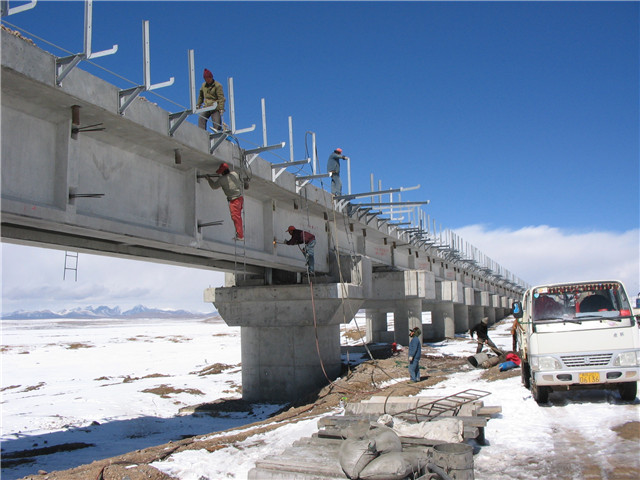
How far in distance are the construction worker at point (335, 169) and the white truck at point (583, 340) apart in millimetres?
7694

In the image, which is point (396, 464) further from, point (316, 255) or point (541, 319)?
point (316, 255)

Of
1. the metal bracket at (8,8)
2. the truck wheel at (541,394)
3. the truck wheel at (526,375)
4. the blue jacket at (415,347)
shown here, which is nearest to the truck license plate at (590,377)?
the truck wheel at (541,394)

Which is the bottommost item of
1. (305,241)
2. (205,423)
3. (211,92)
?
(205,423)

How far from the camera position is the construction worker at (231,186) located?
35.5 feet

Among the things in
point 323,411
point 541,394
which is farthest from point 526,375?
point 323,411

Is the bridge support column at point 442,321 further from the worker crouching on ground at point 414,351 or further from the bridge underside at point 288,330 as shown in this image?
the worker crouching on ground at point 414,351

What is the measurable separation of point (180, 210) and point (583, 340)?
7538 mm

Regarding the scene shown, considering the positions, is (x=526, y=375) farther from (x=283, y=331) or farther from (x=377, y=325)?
(x=377, y=325)

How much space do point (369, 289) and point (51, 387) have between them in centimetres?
1231

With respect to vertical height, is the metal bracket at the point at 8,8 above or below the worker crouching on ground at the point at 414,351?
above

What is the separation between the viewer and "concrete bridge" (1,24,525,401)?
24.2ft

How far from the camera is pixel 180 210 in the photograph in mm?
10555

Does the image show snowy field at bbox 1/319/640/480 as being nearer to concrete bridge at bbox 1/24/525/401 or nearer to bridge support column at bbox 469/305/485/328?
concrete bridge at bbox 1/24/525/401

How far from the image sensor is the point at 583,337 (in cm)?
900
